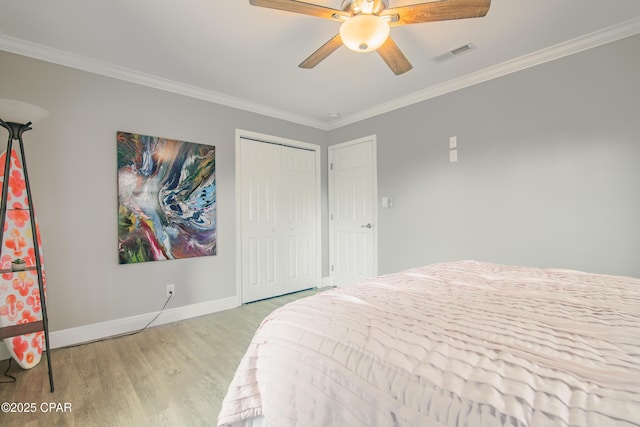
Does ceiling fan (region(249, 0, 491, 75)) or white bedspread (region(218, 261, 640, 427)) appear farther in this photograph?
ceiling fan (region(249, 0, 491, 75))

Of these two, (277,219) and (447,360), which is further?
(277,219)

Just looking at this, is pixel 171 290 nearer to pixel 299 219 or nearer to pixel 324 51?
pixel 299 219

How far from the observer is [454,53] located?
7.91 ft

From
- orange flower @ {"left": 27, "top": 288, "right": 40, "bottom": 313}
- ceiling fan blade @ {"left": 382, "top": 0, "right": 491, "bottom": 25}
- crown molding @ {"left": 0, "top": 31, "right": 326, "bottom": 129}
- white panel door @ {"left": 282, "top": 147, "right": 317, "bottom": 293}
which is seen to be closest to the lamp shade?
crown molding @ {"left": 0, "top": 31, "right": 326, "bottom": 129}

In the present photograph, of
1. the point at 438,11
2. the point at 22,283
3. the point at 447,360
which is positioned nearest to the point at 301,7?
the point at 438,11

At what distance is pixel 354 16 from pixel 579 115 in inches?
80.6

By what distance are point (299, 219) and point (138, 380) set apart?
250 centimetres

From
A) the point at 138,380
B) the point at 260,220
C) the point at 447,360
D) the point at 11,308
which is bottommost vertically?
the point at 138,380

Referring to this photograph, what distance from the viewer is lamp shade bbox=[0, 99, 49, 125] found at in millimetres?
1668

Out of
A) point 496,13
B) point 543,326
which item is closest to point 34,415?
point 543,326

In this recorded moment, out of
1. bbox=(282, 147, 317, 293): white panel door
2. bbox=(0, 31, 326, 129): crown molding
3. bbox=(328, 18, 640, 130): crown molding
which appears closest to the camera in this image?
bbox=(328, 18, 640, 130): crown molding

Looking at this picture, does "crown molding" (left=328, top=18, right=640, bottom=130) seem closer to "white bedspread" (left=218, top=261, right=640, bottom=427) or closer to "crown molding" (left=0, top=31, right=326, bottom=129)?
"crown molding" (left=0, top=31, right=326, bottom=129)

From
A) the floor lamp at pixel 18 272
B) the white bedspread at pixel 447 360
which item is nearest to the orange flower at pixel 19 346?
the floor lamp at pixel 18 272

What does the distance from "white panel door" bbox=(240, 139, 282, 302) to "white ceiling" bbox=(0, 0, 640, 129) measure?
82 cm
